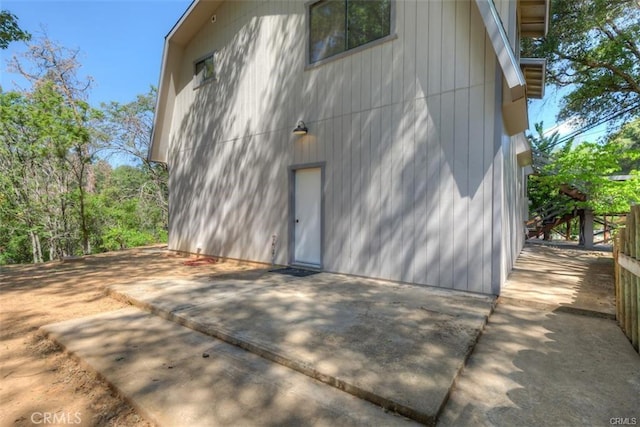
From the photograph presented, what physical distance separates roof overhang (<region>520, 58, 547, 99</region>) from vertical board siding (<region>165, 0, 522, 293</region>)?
3.13ft

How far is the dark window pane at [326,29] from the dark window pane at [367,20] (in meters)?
0.15

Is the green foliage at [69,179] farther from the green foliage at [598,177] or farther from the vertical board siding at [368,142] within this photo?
the green foliage at [598,177]

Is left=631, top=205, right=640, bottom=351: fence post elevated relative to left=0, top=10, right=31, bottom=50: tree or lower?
lower

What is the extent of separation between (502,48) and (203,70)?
683 centimetres

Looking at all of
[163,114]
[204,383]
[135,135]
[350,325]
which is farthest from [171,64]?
[204,383]

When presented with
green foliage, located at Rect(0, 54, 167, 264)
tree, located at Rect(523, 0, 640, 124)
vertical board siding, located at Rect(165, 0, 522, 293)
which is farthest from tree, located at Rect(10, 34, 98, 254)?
tree, located at Rect(523, 0, 640, 124)

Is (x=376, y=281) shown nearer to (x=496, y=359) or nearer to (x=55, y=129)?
(x=496, y=359)

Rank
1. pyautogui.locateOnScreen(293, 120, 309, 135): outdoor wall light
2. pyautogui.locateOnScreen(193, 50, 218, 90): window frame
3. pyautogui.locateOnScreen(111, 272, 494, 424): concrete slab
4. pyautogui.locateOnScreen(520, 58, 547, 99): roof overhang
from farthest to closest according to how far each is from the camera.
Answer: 1. pyautogui.locateOnScreen(193, 50, 218, 90): window frame
2. pyautogui.locateOnScreen(293, 120, 309, 135): outdoor wall light
3. pyautogui.locateOnScreen(520, 58, 547, 99): roof overhang
4. pyautogui.locateOnScreen(111, 272, 494, 424): concrete slab

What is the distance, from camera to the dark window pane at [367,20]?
4.66 metres

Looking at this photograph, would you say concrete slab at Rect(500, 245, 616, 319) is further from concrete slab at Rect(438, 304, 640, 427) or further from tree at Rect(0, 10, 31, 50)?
tree at Rect(0, 10, 31, 50)

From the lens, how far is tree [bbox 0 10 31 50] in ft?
22.2

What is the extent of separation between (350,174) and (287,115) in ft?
6.31

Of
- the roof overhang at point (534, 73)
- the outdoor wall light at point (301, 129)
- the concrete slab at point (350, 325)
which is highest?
the roof overhang at point (534, 73)

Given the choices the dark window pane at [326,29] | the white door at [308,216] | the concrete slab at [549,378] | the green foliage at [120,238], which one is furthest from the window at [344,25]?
the green foliage at [120,238]
